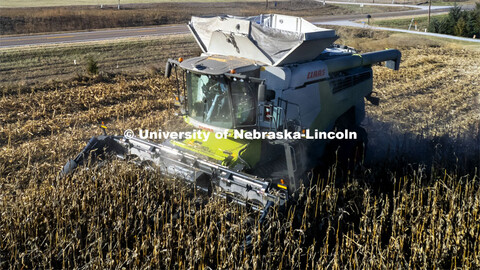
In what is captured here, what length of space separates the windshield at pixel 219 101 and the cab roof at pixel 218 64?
180mm

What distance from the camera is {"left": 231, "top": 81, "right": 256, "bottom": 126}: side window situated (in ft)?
25.3

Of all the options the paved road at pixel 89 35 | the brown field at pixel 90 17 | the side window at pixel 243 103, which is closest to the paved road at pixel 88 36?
the paved road at pixel 89 35

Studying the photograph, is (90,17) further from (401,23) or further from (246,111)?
(246,111)

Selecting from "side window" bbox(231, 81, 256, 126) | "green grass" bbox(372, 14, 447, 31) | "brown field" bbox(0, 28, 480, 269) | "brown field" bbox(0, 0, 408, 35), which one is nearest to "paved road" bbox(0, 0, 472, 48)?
"brown field" bbox(0, 0, 408, 35)

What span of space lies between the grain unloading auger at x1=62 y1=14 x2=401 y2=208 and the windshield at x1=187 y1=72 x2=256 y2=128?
0.06 ft

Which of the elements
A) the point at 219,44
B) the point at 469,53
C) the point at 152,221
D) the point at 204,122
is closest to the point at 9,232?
the point at 152,221

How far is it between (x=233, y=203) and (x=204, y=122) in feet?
5.77

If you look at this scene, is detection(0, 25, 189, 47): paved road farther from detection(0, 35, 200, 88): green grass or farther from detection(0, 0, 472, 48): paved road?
detection(0, 35, 200, 88): green grass

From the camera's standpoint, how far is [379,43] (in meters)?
28.8

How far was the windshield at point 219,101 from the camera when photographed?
7.78 m

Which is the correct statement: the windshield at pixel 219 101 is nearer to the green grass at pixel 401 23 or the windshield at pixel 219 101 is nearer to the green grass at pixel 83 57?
the green grass at pixel 83 57

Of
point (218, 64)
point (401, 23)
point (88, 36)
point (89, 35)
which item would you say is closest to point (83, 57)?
point (88, 36)

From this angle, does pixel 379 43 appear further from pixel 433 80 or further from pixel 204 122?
pixel 204 122

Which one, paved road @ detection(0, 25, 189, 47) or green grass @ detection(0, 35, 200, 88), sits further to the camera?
paved road @ detection(0, 25, 189, 47)
